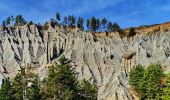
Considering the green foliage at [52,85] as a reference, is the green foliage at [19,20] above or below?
above

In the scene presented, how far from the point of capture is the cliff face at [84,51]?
12188cm

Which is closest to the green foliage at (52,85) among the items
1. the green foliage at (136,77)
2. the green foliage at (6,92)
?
the green foliage at (6,92)

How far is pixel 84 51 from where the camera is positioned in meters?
132

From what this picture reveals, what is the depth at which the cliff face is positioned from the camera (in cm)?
12188

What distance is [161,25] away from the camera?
15412 centimetres

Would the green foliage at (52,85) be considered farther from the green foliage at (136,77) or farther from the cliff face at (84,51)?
the cliff face at (84,51)

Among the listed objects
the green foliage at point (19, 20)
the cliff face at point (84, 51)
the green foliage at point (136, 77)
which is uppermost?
the green foliage at point (19, 20)

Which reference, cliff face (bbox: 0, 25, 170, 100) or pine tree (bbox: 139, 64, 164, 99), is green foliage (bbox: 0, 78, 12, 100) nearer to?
pine tree (bbox: 139, 64, 164, 99)

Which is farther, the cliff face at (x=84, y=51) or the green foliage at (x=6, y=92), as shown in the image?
the cliff face at (x=84, y=51)

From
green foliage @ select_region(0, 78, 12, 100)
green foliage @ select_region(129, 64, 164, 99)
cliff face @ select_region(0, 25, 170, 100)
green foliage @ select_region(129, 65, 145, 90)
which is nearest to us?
green foliage @ select_region(0, 78, 12, 100)

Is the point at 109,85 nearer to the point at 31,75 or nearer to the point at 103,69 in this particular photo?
the point at 103,69

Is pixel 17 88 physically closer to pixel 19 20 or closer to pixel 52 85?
pixel 52 85

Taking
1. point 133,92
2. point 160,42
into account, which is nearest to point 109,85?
point 133,92

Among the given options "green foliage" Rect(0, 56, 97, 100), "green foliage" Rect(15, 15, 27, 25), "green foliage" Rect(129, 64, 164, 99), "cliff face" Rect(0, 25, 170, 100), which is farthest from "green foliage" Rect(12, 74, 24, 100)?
"green foliage" Rect(15, 15, 27, 25)
